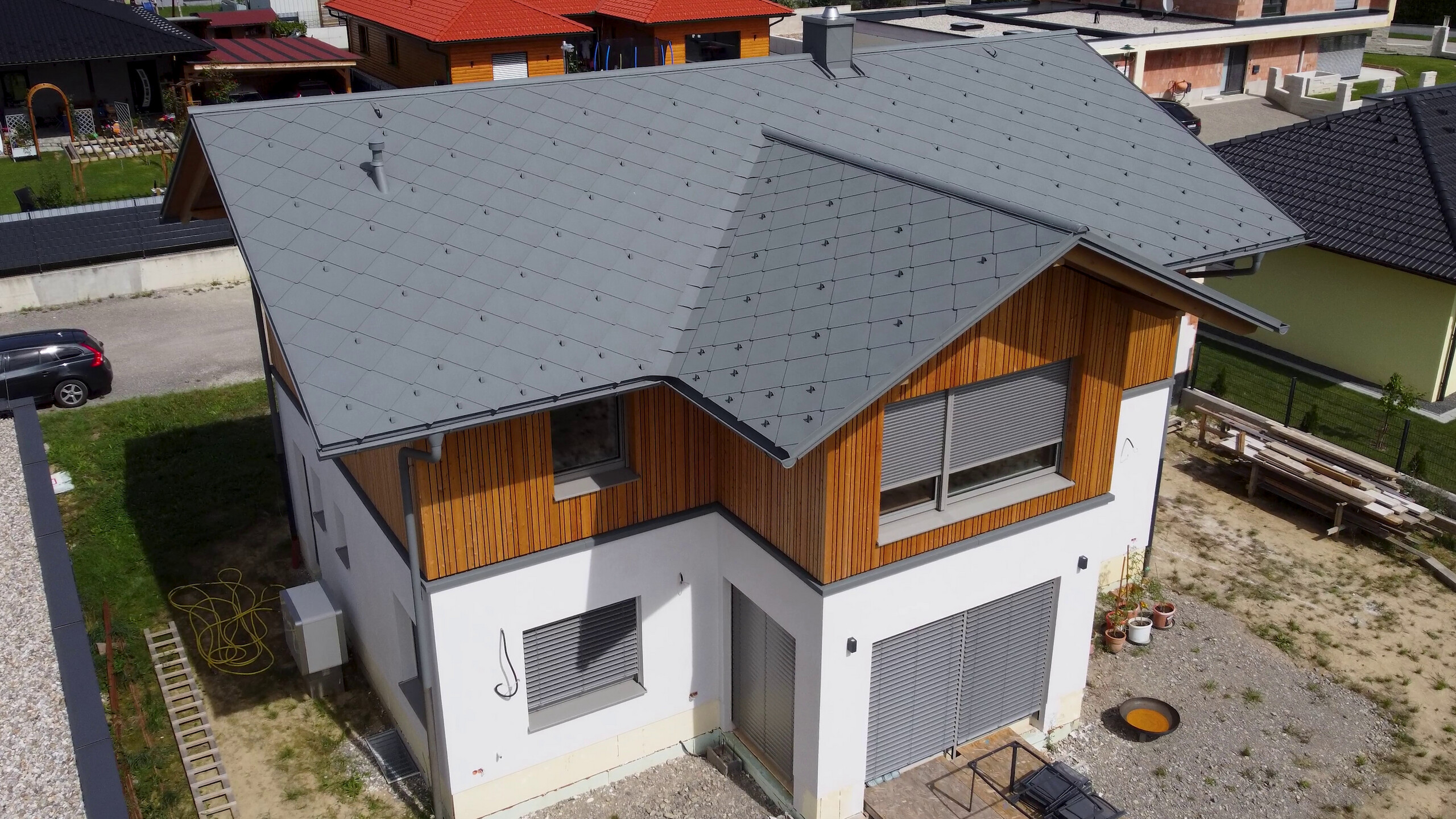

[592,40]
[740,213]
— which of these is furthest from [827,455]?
[592,40]

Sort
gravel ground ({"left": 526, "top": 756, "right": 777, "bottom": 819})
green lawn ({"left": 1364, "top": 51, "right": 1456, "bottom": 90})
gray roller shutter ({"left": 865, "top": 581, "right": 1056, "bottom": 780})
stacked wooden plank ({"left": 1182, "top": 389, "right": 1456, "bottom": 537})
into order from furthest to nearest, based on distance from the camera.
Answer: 1. green lawn ({"left": 1364, "top": 51, "right": 1456, "bottom": 90})
2. stacked wooden plank ({"left": 1182, "top": 389, "right": 1456, "bottom": 537})
3. gravel ground ({"left": 526, "top": 756, "right": 777, "bottom": 819})
4. gray roller shutter ({"left": 865, "top": 581, "right": 1056, "bottom": 780})

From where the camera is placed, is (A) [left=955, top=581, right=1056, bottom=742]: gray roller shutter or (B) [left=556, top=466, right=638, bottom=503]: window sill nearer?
(B) [left=556, top=466, right=638, bottom=503]: window sill

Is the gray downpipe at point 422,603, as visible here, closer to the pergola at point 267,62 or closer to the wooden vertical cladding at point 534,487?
the wooden vertical cladding at point 534,487

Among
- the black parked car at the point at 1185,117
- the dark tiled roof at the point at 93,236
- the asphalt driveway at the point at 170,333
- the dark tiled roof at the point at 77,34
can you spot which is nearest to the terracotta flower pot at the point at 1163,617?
the asphalt driveway at the point at 170,333

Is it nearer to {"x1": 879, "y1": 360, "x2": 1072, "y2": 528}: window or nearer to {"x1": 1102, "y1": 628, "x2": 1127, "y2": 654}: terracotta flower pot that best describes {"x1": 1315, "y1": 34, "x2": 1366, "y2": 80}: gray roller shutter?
{"x1": 1102, "y1": 628, "x2": 1127, "y2": 654}: terracotta flower pot

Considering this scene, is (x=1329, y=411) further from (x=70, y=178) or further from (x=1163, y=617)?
(x=70, y=178)

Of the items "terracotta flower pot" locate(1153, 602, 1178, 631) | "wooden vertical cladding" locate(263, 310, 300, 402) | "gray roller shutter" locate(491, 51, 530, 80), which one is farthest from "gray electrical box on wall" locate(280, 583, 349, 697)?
"gray roller shutter" locate(491, 51, 530, 80)

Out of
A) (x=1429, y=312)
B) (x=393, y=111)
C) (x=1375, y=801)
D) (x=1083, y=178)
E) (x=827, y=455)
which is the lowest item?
(x=1375, y=801)

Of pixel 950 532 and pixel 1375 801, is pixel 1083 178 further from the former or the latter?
pixel 1375 801
